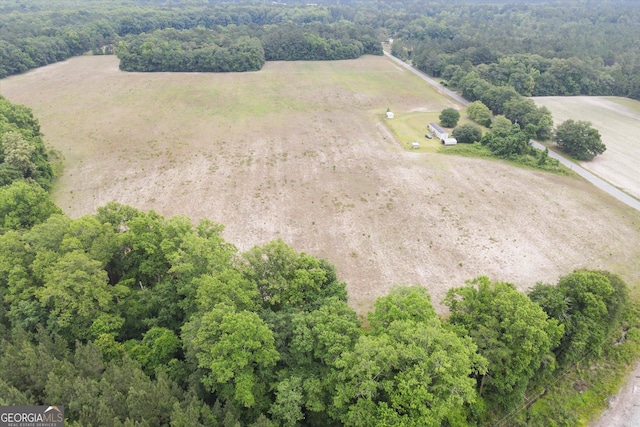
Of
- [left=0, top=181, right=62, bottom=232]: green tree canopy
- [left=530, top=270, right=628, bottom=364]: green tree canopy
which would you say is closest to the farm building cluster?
[left=530, top=270, right=628, bottom=364]: green tree canopy

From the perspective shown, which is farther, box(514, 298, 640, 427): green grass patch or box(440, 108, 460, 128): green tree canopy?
box(440, 108, 460, 128): green tree canopy

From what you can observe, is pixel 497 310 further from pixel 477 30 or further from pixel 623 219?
pixel 477 30

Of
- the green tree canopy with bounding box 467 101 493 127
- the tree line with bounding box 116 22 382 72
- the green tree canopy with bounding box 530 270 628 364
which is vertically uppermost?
the green tree canopy with bounding box 530 270 628 364

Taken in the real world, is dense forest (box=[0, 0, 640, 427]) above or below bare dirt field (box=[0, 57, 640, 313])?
above

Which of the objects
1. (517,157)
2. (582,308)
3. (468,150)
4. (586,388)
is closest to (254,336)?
(582,308)

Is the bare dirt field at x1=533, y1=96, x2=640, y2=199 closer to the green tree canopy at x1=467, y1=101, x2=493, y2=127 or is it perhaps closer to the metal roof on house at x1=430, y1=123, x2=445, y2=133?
the green tree canopy at x1=467, y1=101, x2=493, y2=127

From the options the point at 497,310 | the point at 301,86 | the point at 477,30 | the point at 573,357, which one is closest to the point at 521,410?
the point at 573,357
